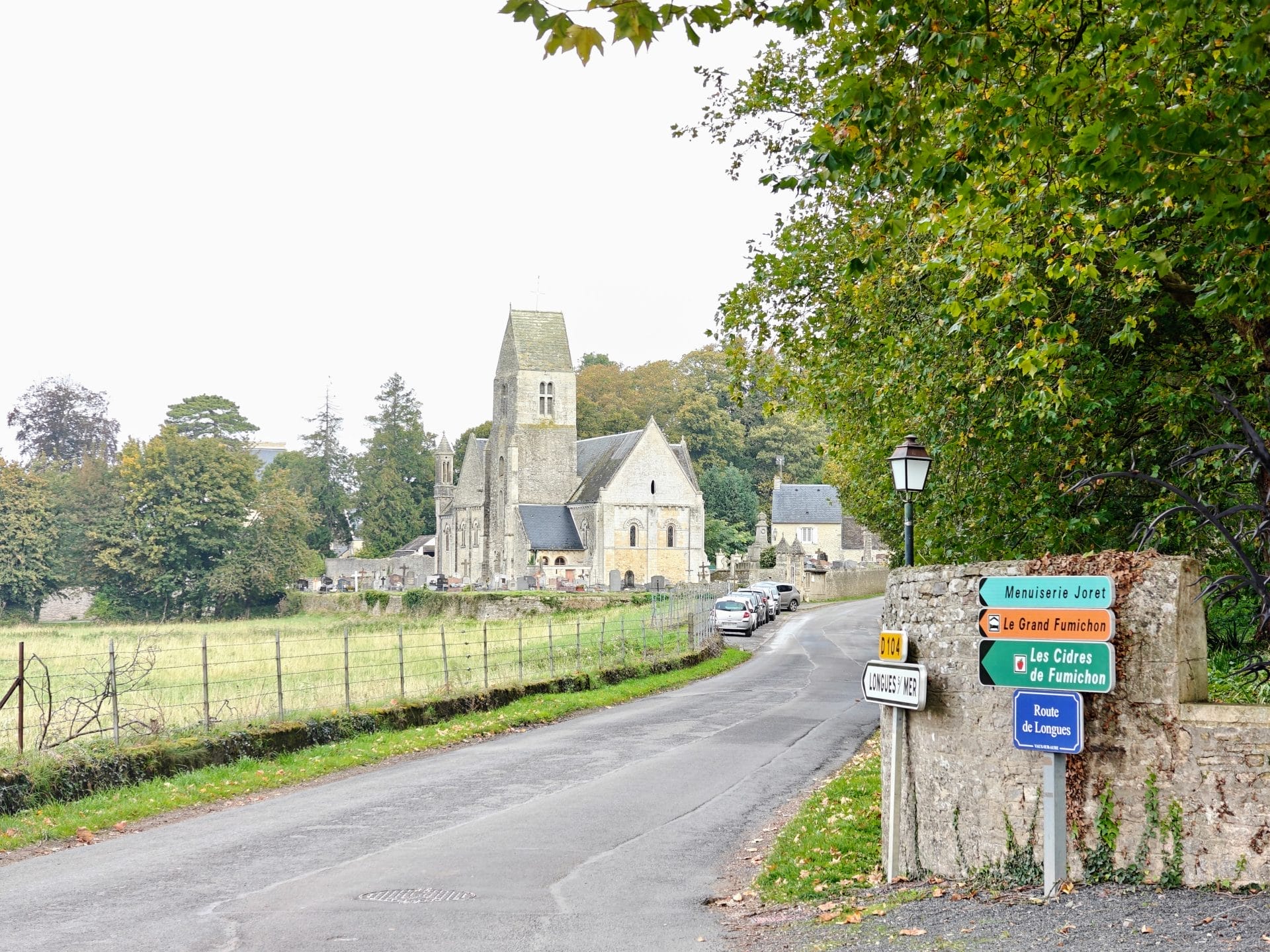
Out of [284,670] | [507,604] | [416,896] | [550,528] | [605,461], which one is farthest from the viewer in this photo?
[605,461]

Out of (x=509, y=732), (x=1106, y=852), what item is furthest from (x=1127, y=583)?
(x=509, y=732)

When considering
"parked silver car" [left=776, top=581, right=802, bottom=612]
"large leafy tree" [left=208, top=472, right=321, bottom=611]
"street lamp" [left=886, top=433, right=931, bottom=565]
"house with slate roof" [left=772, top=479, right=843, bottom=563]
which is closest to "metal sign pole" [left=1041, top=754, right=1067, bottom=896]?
"street lamp" [left=886, top=433, right=931, bottom=565]

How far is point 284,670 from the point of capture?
1223 inches

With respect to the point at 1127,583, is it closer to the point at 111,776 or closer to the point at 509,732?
the point at 111,776

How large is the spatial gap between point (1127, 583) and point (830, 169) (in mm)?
3133

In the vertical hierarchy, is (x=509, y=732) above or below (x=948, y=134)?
below

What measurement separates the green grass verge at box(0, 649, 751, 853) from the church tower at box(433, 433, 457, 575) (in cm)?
7519

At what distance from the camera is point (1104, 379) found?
12.7 m

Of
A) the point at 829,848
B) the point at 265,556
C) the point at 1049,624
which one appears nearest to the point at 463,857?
the point at 829,848

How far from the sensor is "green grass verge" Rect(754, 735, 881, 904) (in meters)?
9.02

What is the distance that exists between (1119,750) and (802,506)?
94.6m

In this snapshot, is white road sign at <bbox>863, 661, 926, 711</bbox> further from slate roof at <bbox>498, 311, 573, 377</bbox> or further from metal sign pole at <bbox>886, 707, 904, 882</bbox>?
slate roof at <bbox>498, 311, 573, 377</bbox>

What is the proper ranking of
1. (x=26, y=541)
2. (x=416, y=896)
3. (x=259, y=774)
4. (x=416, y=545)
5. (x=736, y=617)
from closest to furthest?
1. (x=416, y=896)
2. (x=259, y=774)
3. (x=736, y=617)
4. (x=26, y=541)
5. (x=416, y=545)

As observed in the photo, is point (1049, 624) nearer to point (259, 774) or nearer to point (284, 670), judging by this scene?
point (259, 774)
